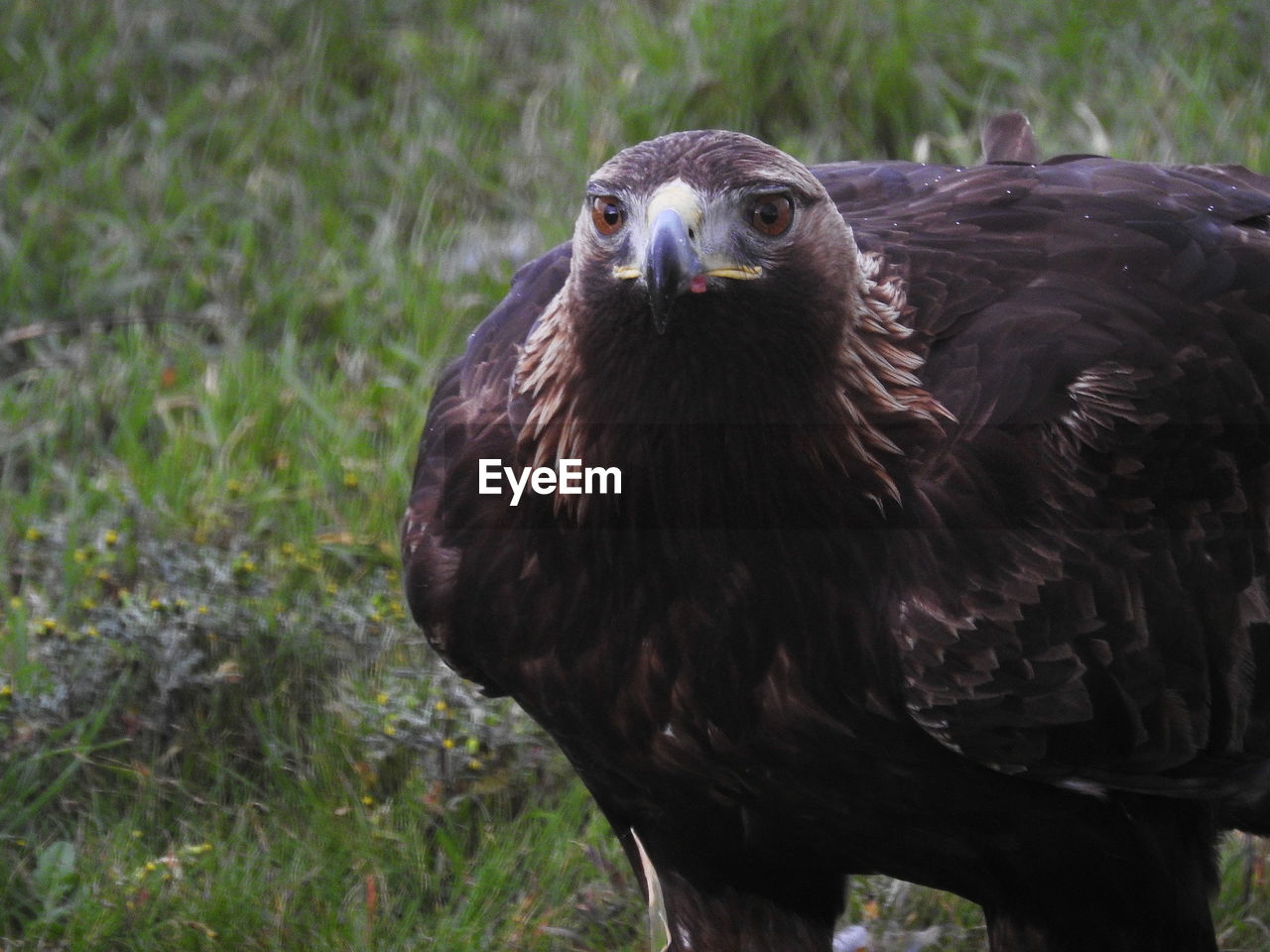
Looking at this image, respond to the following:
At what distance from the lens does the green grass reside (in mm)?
4441

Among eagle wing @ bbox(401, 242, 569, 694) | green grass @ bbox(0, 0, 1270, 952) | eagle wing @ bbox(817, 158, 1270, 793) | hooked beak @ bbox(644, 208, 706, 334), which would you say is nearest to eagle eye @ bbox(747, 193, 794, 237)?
hooked beak @ bbox(644, 208, 706, 334)

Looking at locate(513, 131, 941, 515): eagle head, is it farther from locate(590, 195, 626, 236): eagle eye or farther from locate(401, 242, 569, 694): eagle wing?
locate(401, 242, 569, 694): eagle wing

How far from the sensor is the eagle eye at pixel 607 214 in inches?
127

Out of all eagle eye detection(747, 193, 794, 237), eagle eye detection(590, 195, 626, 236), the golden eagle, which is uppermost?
eagle eye detection(747, 193, 794, 237)

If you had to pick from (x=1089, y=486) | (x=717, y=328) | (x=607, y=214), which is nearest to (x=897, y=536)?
(x=1089, y=486)

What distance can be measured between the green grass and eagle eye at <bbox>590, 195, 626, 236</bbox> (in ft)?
5.72

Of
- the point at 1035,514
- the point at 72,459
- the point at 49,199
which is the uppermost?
the point at 49,199

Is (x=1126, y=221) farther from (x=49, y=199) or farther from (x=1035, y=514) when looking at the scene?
(x=49, y=199)

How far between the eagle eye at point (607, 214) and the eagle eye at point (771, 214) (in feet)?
0.70

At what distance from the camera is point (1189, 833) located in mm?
3801

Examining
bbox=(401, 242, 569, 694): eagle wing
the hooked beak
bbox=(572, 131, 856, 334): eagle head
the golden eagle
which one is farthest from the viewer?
bbox=(401, 242, 569, 694): eagle wing

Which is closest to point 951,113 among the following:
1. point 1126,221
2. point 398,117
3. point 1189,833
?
point 398,117

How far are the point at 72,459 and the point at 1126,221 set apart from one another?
10.9 ft

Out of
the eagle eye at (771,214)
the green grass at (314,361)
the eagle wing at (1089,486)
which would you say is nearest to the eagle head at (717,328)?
the eagle eye at (771,214)
